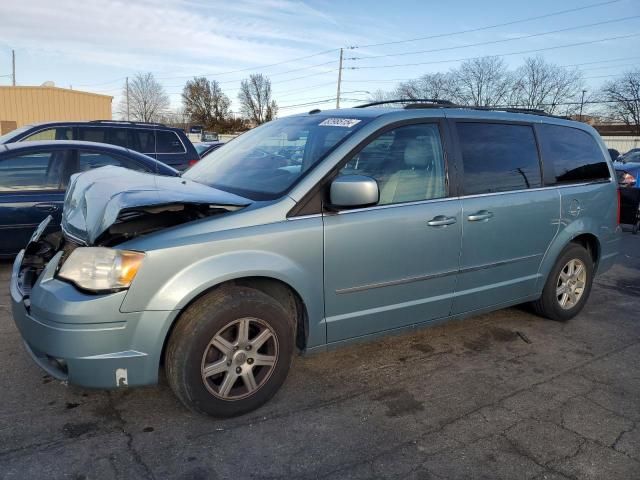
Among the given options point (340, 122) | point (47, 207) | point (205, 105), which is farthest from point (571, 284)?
point (205, 105)

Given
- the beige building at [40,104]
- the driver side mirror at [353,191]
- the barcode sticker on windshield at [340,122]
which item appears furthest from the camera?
the beige building at [40,104]

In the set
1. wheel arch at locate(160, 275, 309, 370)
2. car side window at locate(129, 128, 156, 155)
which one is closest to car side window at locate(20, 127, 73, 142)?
car side window at locate(129, 128, 156, 155)

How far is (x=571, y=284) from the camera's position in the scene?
469 centimetres

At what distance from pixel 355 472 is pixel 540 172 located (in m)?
2.90

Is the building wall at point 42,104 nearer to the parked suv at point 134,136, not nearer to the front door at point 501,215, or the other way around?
the parked suv at point 134,136

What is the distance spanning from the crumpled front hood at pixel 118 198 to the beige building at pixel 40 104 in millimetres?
38089

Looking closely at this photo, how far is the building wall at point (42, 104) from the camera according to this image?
36281 millimetres

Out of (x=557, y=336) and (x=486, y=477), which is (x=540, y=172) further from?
(x=486, y=477)

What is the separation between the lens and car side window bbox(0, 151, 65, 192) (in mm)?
5398

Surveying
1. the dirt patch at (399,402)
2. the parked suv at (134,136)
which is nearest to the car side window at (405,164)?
the dirt patch at (399,402)

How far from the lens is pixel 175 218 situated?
2.75 m

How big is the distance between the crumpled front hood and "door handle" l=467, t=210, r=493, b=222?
5.33ft

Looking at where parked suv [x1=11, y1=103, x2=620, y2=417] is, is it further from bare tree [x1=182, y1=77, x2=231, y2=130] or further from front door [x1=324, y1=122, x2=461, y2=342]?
bare tree [x1=182, y1=77, x2=231, y2=130]

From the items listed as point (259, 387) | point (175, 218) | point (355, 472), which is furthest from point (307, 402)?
point (175, 218)
